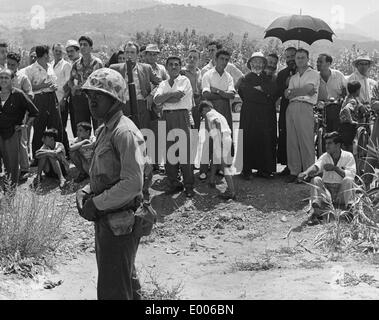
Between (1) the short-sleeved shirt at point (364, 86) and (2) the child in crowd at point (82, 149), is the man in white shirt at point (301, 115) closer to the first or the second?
(1) the short-sleeved shirt at point (364, 86)

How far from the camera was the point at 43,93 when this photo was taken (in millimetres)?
8852

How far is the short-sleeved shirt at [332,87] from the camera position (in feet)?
28.0

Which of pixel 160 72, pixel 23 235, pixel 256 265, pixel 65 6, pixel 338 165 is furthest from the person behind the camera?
pixel 65 6

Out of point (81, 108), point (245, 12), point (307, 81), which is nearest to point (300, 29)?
point (307, 81)

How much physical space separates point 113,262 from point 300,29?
6259 mm

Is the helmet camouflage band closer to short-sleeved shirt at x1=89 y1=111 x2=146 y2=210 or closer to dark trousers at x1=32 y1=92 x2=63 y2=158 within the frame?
short-sleeved shirt at x1=89 y1=111 x2=146 y2=210

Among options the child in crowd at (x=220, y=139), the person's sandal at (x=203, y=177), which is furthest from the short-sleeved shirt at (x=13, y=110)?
the person's sandal at (x=203, y=177)

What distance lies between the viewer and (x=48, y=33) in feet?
189

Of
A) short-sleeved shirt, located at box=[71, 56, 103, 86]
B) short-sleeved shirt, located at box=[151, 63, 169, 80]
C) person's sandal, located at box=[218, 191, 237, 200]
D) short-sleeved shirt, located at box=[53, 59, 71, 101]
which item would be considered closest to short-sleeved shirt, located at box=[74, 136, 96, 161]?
short-sleeved shirt, located at box=[71, 56, 103, 86]

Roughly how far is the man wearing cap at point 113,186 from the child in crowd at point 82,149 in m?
4.27

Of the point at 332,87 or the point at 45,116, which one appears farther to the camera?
the point at 45,116

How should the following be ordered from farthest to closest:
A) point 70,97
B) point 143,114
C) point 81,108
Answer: point 70,97, point 81,108, point 143,114

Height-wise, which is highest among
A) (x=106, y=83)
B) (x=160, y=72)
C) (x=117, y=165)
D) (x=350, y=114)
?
(x=106, y=83)

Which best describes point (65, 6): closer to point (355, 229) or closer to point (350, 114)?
point (350, 114)
